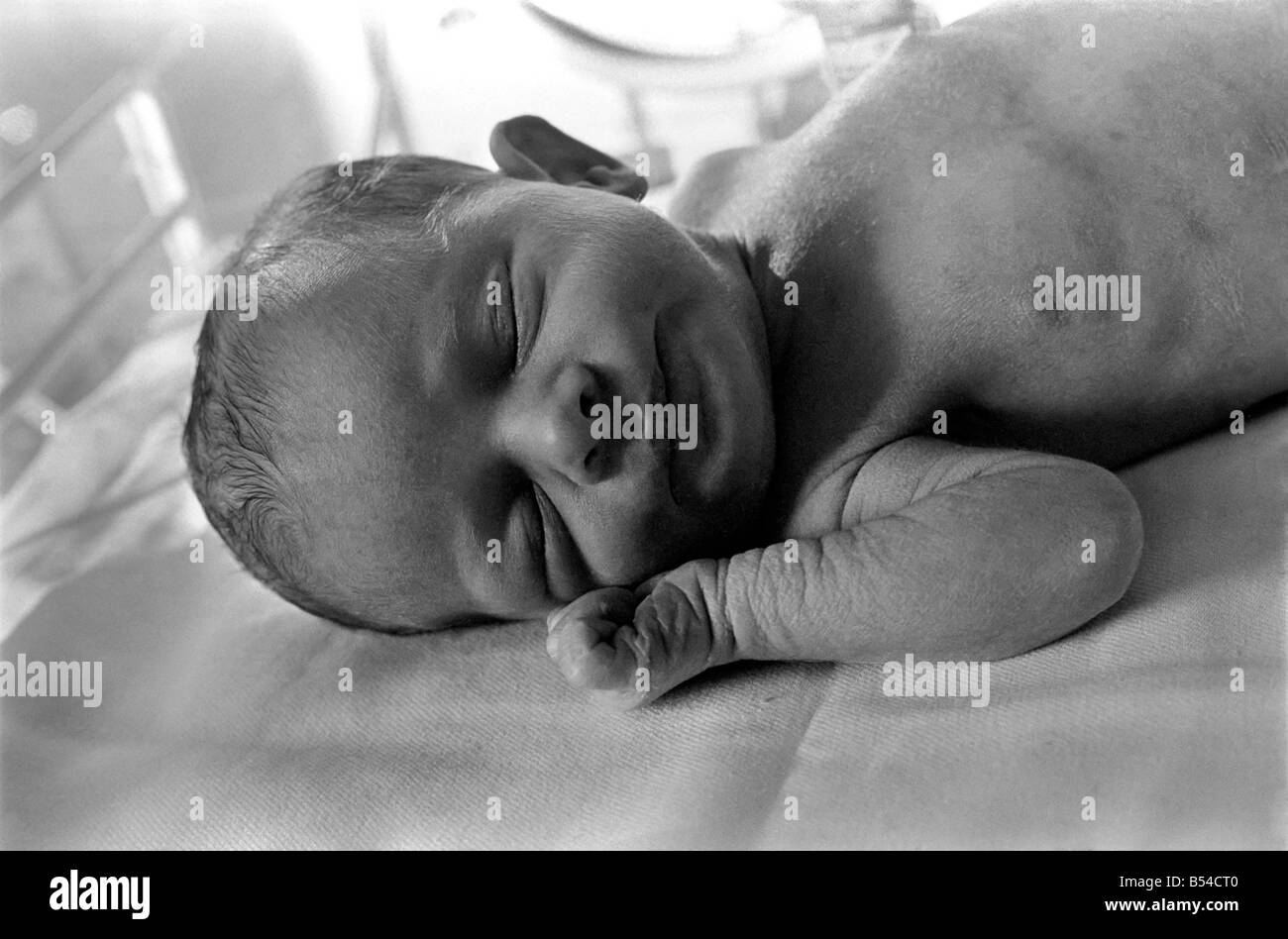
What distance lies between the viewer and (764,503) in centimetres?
116

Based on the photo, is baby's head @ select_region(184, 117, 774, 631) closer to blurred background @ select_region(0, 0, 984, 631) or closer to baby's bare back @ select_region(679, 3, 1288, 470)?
baby's bare back @ select_region(679, 3, 1288, 470)

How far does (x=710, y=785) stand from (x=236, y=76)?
5.85 ft

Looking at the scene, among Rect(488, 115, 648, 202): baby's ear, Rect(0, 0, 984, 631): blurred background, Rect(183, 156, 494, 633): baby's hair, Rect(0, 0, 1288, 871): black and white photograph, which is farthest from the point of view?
Rect(0, 0, 984, 631): blurred background

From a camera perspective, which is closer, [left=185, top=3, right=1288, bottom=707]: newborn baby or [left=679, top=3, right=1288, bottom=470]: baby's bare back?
[left=185, top=3, right=1288, bottom=707]: newborn baby

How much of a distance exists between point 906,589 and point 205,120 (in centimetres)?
176

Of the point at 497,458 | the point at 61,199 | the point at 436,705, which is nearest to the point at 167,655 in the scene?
the point at 436,705

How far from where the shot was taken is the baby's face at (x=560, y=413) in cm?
100

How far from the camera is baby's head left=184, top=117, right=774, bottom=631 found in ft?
3.30

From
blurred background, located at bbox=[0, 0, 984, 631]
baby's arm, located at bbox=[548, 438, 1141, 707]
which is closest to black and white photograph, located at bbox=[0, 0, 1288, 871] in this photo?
baby's arm, located at bbox=[548, 438, 1141, 707]

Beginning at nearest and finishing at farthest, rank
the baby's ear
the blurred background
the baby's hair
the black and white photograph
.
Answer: the black and white photograph
the baby's hair
the baby's ear
the blurred background

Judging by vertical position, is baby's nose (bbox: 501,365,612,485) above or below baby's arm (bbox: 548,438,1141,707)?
above

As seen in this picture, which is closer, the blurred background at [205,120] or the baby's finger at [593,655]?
the baby's finger at [593,655]

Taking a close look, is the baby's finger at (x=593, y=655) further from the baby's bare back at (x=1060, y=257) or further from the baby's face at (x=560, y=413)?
the baby's bare back at (x=1060, y=257)

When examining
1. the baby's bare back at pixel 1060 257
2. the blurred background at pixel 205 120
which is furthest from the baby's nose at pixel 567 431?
the blurred background at pixel 205 120
